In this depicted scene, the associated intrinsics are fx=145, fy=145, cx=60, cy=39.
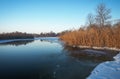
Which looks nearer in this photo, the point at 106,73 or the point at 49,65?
the point at 106,73

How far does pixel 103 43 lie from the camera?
24.2 m

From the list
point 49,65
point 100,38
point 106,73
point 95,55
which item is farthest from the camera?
point 100,38

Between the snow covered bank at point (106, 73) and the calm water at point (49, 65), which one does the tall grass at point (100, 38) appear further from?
the snow covered bank at point (106, 73)

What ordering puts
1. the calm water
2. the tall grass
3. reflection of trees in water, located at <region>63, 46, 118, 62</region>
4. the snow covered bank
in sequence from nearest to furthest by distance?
the snow covered bank → the calm water → reflection of trees in water, located at <region>63, 46, 118, 62</region> → the tall grass

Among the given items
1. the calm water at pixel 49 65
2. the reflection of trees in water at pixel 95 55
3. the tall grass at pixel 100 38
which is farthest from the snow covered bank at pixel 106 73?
the tall grass at pixel 100 38

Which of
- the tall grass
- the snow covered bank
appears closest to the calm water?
the snow covered bank

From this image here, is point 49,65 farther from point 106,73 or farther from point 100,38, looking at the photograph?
point 100,38

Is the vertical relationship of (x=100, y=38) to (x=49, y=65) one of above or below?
above

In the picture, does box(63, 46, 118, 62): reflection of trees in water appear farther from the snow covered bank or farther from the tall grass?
the tall grass

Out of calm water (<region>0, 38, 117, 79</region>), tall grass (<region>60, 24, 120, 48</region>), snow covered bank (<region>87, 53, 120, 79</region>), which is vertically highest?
tall grass (<region>60, 24, 120, 48</region>)

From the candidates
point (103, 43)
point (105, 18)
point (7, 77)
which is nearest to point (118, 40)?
point (103, 43)

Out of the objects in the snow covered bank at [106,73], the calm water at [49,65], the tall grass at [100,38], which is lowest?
the calm water at [49,65]

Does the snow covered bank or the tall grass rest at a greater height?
the tall grass

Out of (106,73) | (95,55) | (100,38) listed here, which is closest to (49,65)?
(106,73)
